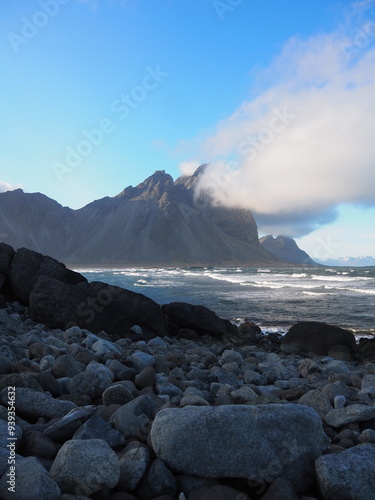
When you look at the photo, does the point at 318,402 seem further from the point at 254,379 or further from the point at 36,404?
the point at 36,404

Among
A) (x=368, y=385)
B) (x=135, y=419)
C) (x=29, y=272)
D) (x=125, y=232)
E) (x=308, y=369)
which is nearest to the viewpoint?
(x=135, y=419)

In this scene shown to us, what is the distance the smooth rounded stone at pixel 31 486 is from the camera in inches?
79.7

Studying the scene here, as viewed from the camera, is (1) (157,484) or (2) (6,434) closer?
(1) (157,484)

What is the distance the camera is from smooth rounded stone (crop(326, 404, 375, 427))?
11.1 feet

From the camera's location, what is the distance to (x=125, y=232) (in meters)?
167

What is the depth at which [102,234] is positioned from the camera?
16812cm

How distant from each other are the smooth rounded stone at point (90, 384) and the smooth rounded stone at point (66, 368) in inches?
12.7

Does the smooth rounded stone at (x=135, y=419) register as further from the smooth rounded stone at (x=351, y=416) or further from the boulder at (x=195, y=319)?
the boulder at (x=195, y=319)

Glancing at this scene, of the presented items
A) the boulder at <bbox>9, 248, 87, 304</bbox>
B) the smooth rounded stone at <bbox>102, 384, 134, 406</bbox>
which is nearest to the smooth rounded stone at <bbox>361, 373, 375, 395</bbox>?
the smooth rounded stone at <bbox>102, 384, 134, 406</bbox>

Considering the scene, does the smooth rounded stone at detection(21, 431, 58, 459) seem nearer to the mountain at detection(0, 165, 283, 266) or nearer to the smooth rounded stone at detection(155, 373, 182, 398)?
the smooth rounded stone at detection(155, 373, 182, 398)

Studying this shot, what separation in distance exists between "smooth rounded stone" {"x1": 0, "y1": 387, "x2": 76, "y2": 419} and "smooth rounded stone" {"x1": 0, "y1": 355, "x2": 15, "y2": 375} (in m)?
0.84

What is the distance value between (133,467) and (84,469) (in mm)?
324

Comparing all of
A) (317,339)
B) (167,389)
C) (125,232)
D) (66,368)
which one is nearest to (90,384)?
(66,368)

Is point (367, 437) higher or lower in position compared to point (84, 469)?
lower
